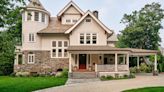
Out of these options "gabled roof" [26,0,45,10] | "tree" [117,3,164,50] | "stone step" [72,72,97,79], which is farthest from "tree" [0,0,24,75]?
"tree" [117,3,164,50]

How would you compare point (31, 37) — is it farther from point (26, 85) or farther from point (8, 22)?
point (8, 22)

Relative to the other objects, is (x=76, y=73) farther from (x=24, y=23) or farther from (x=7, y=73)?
(x=7, y=73)

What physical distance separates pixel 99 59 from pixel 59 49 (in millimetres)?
5214

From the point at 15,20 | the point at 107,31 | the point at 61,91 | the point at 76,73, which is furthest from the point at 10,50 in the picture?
the point at 107,31

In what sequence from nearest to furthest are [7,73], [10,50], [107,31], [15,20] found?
[15,20] → [10,50] → [107,31] → [7,73]

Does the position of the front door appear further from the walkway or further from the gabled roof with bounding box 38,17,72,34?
the walkway

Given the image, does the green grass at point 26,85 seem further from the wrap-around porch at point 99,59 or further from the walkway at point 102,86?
the wrap-around porch at point 99,59

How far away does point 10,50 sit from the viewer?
13.6 meters

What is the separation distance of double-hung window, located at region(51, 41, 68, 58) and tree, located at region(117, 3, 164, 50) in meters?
15.7

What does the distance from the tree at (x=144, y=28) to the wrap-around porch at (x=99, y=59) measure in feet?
42.4

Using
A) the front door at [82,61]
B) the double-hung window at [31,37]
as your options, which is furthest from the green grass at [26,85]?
the double-hung window at [31,37]

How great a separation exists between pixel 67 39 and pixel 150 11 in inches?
766

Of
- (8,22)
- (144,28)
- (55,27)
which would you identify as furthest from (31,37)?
(8,22)

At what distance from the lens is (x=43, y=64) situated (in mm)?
33469
